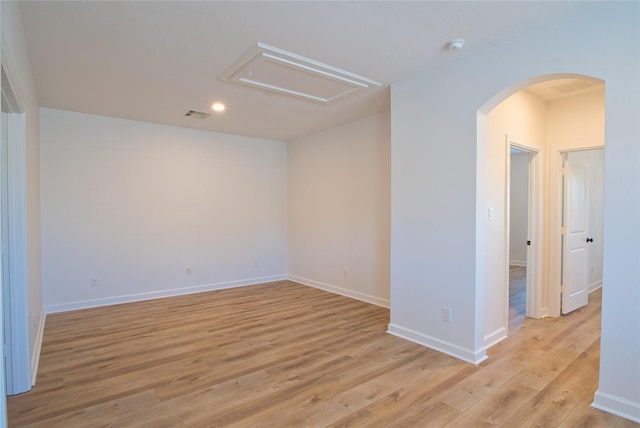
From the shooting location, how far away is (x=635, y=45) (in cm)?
214

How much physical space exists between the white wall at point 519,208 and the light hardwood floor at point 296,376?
4364 millimetres

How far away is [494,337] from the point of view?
333 centimetres

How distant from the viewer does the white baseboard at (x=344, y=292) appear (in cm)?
471

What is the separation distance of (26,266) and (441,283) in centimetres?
337

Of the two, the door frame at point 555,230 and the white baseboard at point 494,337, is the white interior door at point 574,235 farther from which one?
the white baseboard at point 494,337

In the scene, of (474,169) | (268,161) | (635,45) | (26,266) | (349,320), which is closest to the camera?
(635,45)

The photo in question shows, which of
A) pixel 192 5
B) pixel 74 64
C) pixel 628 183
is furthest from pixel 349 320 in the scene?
pixel 74 64

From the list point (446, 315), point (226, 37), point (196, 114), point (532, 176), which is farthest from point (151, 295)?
point (532, 176)

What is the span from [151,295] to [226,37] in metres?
4.01

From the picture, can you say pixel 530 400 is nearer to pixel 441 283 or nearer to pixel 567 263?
pixel 441 283

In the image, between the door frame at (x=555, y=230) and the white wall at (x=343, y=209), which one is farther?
the white wall at (x=343, y=209)

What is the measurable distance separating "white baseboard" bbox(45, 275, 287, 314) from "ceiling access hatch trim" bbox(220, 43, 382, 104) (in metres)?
3.43

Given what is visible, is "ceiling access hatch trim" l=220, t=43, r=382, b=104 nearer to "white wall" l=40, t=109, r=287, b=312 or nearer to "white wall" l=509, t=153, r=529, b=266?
"white wall" l=40, t=109, r=287, b=312

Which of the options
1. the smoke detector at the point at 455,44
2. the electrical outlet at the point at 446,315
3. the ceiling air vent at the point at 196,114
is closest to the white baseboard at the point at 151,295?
the ceiling air vent at the point at 196,114
